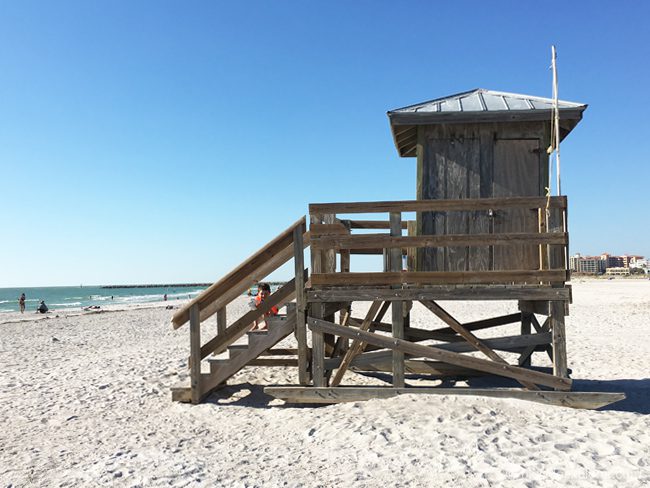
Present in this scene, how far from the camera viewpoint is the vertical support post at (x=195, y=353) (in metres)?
7.03

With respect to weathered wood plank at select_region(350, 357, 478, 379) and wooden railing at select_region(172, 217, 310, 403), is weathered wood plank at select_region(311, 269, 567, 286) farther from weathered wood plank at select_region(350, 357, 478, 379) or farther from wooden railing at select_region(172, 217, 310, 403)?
weathered wood plank at select_region(350, 357, 478, 379)

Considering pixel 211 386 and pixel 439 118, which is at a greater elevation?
pixel 439 118

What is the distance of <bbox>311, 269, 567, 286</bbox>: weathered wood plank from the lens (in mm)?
6500

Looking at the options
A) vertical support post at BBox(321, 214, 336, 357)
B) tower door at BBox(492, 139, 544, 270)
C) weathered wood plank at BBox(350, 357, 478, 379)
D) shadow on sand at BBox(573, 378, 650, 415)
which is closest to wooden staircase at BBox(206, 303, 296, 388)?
vertical support post at BBox(321, 214, 336, 357)

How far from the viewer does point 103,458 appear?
5117 mm

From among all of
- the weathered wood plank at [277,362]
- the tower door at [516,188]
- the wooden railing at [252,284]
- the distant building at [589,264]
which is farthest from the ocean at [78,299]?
the distant building at [589,264]

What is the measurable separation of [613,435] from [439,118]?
4647 mm

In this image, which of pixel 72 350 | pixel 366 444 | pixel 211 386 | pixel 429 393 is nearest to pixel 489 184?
pixel 429 393

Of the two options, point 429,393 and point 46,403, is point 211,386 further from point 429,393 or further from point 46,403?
point 429,393

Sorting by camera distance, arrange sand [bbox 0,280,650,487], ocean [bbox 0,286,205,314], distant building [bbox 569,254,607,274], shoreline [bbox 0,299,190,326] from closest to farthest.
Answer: sand [bbox 0,280,650,487] → shoreline [bbox 0,299,190,326] → ocean [bbox 0,286,205,314] → distant building [bbox 569,254,607,274]

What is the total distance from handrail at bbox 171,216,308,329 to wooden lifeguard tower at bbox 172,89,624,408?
0.05 ft

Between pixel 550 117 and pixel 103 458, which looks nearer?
pixel 103 458

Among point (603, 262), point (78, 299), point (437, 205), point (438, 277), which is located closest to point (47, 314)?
point (438, 277)

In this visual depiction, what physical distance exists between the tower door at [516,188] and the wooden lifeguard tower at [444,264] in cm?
2
